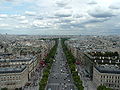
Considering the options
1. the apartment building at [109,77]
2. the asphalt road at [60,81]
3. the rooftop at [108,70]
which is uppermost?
the rooftop at [108,70]

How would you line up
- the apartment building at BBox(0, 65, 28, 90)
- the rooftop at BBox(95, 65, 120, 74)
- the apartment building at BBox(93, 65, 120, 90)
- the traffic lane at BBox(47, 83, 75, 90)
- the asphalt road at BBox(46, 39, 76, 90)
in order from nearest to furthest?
the apartment building at BBox(93, 65, 120, 90) < the rooftop at BBox(95, 65, 120, 74) < the apartment building at BBox(0, 65, 28, 90) < the traffic lane at BBox(47, 83, 75, 90) < the asphalt road at BBox(46, 39, 76, 90)

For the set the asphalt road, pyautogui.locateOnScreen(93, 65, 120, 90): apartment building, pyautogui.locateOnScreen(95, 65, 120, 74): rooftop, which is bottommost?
the asphalt road

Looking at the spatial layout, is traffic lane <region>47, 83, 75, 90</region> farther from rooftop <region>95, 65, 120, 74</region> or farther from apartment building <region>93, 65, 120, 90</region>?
rooftop <region>95, 65, 120, 74</region>

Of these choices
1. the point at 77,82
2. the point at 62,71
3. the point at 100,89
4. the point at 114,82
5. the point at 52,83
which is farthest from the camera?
the point at 62,71

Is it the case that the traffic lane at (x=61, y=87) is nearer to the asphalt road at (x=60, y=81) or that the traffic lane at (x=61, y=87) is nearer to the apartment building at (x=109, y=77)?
the asphalt road at (x=60, y=81)

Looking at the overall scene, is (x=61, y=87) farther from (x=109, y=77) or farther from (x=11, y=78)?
(x=11, y=78)

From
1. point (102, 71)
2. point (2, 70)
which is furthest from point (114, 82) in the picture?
point (2, 70)

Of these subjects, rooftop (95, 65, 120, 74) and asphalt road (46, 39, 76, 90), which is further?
asphalt road (46, 39, 76, 90)

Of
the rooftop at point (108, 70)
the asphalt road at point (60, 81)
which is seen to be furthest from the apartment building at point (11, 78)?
the rooftop at point (108, 70)

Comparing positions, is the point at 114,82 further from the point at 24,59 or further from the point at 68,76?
the point at 24,59

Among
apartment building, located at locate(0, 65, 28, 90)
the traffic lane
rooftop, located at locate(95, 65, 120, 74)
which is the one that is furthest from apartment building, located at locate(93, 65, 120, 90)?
apartment building, located at locate(0, 65, 28, 90)

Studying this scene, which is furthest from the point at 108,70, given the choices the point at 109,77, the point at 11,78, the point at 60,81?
the point at 11,78
